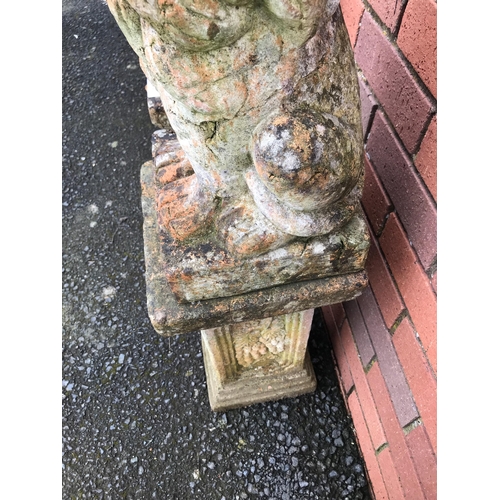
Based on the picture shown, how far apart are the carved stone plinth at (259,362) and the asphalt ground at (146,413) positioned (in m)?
0.07

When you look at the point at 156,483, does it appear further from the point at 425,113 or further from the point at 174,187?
the point at 425,113

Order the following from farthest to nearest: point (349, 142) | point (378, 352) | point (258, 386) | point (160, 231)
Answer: point (258, 386)
point (378, 352)
point (160, 231)
point (349, 142)

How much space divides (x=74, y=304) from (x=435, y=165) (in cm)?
161

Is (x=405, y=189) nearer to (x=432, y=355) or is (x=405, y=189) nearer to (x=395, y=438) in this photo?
(x=432, y=355)

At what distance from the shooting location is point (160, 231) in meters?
1.03

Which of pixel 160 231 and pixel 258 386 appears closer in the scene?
pixel 160 231

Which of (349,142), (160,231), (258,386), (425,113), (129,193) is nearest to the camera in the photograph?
(349,142)

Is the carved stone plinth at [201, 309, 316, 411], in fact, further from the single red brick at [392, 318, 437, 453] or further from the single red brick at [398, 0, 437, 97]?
the single red brick at [398, 0, 437, 97]

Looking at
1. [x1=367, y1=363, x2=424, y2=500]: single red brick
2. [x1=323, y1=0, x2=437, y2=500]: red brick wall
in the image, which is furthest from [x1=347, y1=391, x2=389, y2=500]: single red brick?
[x1=367, y1=363, x2=424, y2=500]: single red brick

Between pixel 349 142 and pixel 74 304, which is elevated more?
pixel 349 142

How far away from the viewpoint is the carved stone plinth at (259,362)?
1.36 m

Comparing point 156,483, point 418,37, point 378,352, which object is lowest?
point 156,483

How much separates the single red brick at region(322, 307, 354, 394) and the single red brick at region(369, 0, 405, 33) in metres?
1.05

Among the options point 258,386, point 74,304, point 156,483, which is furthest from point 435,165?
point 74,304
